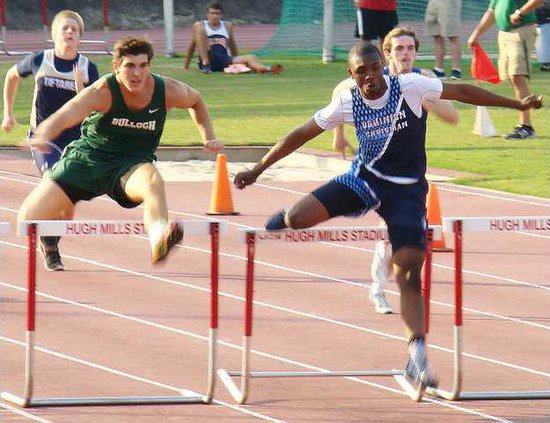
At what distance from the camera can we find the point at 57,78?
12078 millimetres

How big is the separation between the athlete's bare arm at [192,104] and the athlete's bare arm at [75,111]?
1.37ft

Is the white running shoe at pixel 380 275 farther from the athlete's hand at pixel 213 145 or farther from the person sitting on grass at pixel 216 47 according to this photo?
the person sitting on grass at pixel 216 47

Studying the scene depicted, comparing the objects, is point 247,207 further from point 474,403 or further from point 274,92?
point 274,92

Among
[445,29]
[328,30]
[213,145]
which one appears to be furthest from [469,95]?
[328,30]

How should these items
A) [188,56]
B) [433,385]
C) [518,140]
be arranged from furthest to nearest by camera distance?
[188,56] < [518,140] < [433,385]

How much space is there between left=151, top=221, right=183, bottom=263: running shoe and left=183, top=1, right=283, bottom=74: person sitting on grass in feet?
56.3

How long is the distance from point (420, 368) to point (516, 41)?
35.6 feet

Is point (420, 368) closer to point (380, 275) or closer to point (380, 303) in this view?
point (380, 275)

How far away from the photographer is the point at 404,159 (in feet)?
27.9

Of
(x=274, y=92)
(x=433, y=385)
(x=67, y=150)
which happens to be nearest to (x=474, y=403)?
(x=433, y=385)

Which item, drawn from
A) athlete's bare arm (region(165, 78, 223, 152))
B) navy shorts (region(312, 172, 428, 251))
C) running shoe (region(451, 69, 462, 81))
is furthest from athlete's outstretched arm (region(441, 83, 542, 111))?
running shoe (region(451, 69, 462, 81))

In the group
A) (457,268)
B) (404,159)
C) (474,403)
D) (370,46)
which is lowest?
Result: (474,403)

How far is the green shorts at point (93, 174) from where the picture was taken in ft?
30.3

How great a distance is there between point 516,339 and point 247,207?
5219 mm
